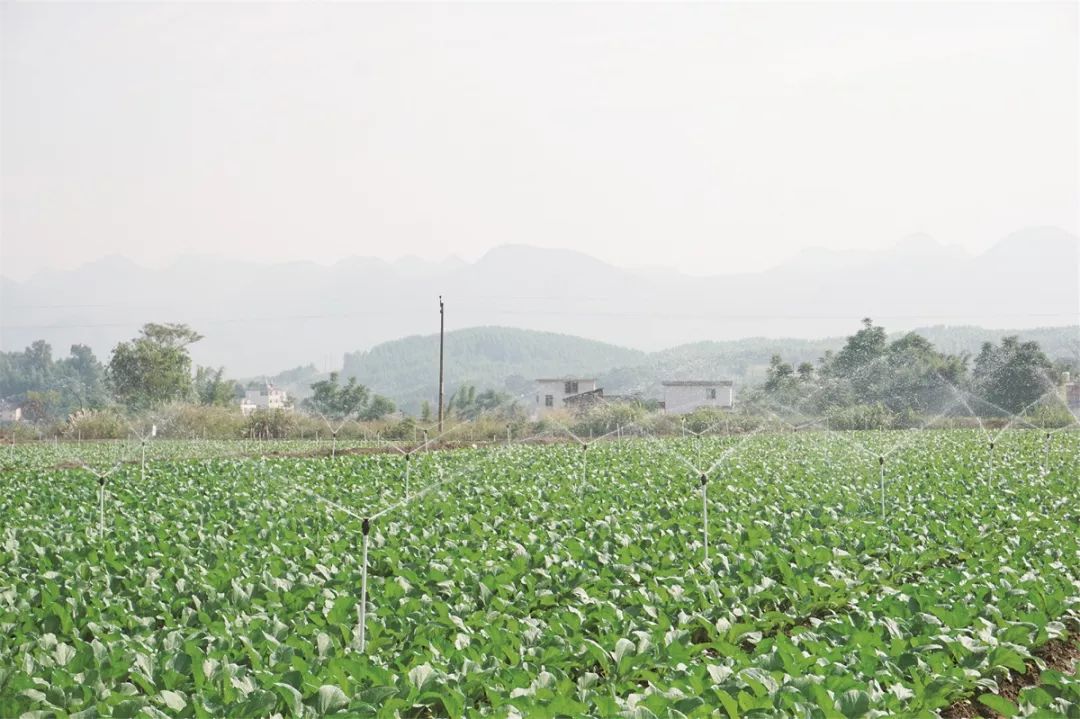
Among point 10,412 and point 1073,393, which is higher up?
point 1073,393

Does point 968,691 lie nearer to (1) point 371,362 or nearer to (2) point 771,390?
(2) point 771,390

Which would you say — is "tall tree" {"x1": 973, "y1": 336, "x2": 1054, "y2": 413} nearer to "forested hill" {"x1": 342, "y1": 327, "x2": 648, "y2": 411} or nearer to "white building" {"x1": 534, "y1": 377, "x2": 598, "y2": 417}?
"white building" {"x1": 534, "y1": 377, "x2": 598, "y2": 417}

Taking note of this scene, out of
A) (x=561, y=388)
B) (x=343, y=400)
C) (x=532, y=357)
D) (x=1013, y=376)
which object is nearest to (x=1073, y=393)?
(x=1013, y=376)

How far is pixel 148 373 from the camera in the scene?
59.2 meters

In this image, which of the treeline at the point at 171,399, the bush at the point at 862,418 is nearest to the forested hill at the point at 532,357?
the treeline at the point at 171,399

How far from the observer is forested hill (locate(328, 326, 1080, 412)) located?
386 feet

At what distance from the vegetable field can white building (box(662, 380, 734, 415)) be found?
47.9 meters

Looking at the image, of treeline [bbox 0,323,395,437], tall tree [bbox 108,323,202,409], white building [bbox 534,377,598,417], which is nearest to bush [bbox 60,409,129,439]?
treeline [bbox 0,323,395,437]

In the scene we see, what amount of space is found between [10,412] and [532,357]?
79.4 metres

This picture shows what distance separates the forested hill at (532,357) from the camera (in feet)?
386

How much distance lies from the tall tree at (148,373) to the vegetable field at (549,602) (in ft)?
149

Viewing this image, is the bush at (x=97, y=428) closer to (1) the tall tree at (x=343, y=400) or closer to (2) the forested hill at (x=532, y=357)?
(1) the tall tree at (x=343, y=400)

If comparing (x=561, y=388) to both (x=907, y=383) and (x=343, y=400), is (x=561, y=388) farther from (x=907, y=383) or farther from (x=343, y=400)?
(x=907, y=383)

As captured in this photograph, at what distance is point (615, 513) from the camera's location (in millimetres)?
12195
